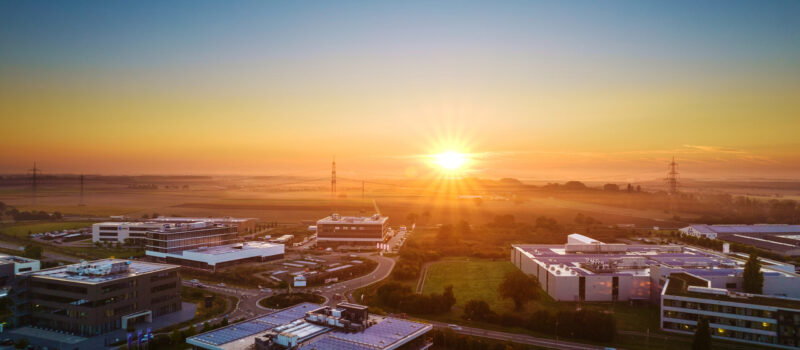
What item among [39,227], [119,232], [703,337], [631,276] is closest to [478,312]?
[703,337]

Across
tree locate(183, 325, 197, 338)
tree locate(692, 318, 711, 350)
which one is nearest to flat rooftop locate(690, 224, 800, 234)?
tree locate(692, 318, 711, 350)

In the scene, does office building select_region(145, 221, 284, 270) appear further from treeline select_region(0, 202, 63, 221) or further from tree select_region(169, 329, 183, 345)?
treeline select_region(0, 202, 63, 221)

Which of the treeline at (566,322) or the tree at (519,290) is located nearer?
the treeline at (566,322)

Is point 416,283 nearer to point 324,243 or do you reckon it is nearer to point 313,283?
point 313,283

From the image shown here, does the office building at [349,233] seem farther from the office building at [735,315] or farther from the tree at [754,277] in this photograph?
the tree at [754,277]

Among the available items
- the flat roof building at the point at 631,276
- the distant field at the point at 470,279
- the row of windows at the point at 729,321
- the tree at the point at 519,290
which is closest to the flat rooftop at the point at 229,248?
the distant field at the point at 470,279
